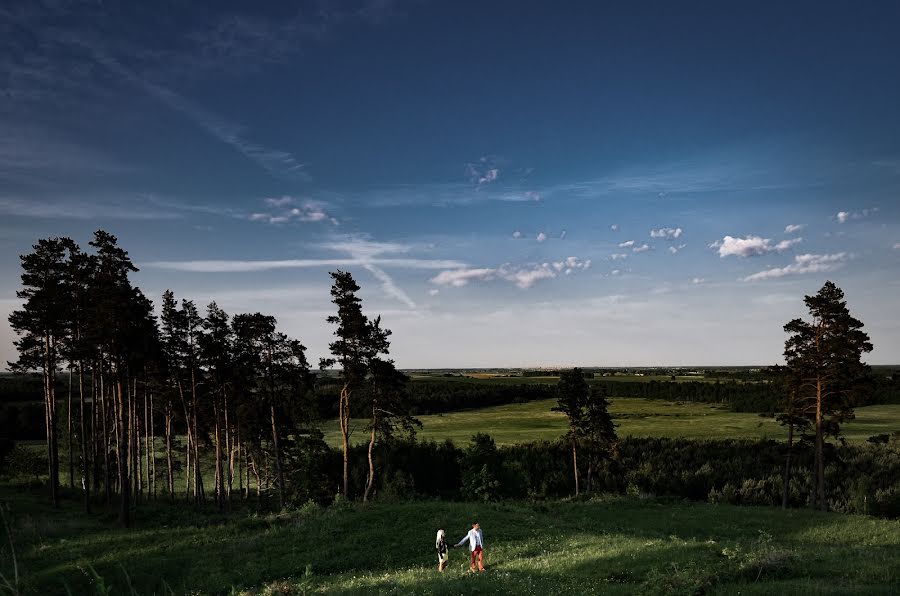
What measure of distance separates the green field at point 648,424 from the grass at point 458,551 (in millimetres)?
43792

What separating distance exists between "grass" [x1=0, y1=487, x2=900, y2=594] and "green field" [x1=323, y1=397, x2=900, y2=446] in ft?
144

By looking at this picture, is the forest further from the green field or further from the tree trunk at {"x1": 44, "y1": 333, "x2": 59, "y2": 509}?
the green field

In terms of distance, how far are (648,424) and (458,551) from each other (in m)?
95.6

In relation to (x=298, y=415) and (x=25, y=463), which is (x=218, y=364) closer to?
(x=298, y=415)

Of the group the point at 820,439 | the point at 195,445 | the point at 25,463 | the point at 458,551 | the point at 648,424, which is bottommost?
the point at 648,424

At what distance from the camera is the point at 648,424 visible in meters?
113

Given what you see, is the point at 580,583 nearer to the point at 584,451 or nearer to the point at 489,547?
the point at 489,547

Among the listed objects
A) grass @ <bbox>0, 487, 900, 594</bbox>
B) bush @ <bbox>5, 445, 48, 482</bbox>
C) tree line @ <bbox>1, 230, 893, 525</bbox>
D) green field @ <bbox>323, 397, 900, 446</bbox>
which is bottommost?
green field @ <bbox>323, 397, 900, 446</bbox>

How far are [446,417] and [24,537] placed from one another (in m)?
122

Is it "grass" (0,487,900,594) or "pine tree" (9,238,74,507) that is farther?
"pine tree" (9,238,74,507)

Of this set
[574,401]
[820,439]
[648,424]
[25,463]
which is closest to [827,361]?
[820,439]

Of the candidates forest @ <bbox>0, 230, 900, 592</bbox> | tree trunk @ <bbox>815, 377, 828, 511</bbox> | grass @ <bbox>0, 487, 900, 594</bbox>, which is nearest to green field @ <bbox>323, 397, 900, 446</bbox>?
forest @ <bbox>0, 230, 900, 592</bbox>

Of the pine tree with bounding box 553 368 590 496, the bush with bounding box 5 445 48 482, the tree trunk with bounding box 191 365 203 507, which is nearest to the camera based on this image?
the tree trunk with bounding box 191 365 203 507

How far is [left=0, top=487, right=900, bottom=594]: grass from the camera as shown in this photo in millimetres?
16312
